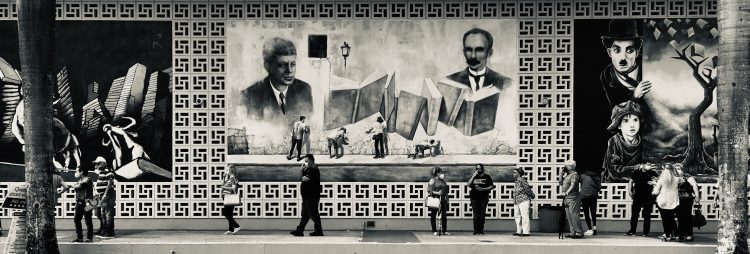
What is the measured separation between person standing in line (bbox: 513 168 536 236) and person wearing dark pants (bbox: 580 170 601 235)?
1.16 metres

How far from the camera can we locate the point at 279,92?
61.3 feet

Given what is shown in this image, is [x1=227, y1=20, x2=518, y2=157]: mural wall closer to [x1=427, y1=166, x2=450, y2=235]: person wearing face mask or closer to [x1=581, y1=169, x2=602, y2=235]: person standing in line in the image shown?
[x1=427, y1=166, x2=450, y2=235]: person wearing face mask

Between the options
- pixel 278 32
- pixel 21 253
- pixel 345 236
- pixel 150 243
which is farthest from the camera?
pixel 278 32

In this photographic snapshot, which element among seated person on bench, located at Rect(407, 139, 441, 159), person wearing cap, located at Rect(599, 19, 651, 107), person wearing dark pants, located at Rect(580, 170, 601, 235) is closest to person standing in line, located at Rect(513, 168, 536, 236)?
person wearing dark pants, located at Rect(580, 170, 601, 235)

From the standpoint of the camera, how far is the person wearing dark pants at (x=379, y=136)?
61.3 feet

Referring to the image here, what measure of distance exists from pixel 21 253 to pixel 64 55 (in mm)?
5505

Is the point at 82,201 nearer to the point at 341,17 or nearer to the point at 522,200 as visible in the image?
the point at 341,17

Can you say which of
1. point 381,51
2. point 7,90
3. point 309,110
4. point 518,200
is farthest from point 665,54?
point 7,90

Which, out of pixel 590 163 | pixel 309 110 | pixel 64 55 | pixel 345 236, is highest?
pixel 64 55

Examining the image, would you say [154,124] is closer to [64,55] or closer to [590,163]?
[64,55]

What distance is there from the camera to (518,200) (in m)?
17.6

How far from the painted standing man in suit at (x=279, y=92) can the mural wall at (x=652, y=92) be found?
19.8 feet

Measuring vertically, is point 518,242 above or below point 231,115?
below

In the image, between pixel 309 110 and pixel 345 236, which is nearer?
pixel 345 236
